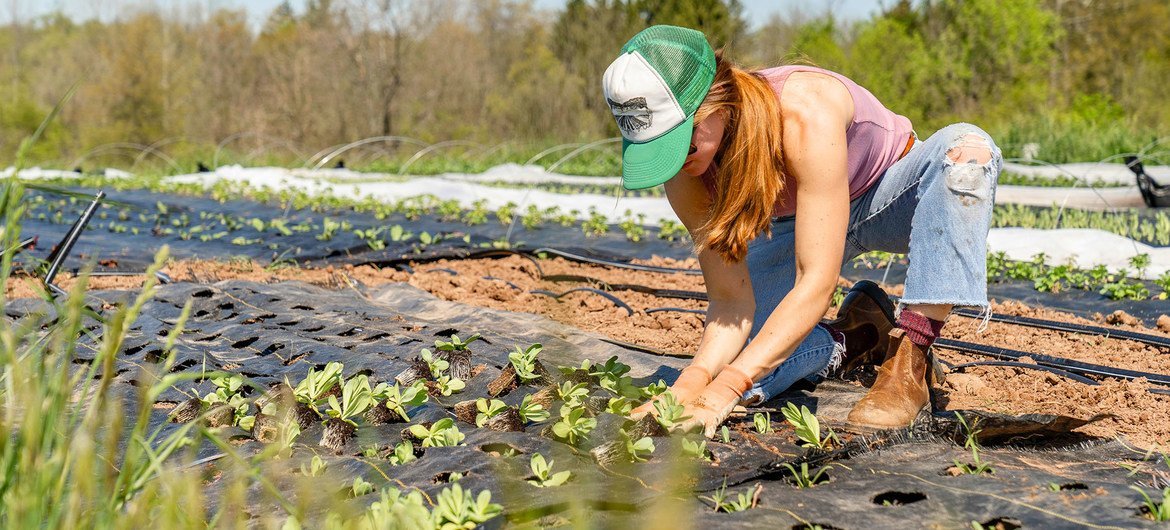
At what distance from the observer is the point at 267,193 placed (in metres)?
9.88

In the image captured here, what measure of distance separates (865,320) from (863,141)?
0.61m

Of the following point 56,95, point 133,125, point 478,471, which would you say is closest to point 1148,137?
point 478,471

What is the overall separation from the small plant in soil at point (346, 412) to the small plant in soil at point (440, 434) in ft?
0.60

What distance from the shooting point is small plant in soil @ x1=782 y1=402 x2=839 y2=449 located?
2025 millimetres

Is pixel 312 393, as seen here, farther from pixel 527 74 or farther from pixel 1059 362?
pixel 527 74

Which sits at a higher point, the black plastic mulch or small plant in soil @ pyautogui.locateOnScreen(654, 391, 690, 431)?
small plant in soil @ pyautogui.locateOnScreen(654, 391, 690, 431)

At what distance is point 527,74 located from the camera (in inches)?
924

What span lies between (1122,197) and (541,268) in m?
6.15

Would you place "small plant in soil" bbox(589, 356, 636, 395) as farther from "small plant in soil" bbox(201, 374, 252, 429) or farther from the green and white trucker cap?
"small plant in soil" bbox(201, 374, 252, 429)

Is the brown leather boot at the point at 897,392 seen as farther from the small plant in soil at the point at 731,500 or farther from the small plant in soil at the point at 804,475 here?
the small plant in soil at the point at 731,500

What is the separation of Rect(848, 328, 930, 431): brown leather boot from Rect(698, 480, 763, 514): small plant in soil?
57cm

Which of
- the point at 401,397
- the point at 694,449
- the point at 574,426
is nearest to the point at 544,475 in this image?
the point at 574,426

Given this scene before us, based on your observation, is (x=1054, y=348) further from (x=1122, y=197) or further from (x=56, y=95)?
(x=56, y=95)

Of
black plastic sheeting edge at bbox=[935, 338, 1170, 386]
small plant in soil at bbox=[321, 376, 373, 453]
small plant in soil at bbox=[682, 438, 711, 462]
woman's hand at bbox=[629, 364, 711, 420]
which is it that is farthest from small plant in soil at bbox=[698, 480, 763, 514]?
black plastic sheeting edge at bbox=[935, 338, 1170, 386]
